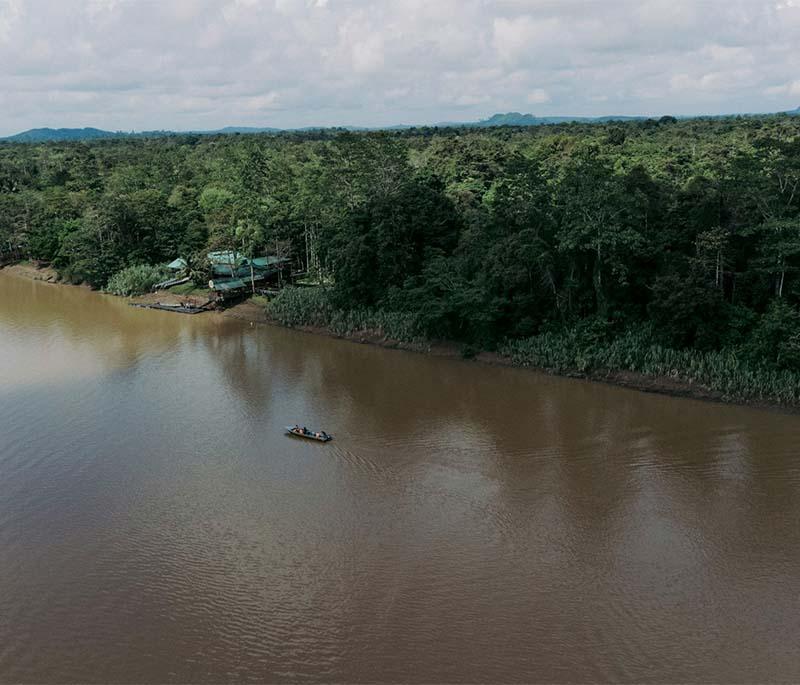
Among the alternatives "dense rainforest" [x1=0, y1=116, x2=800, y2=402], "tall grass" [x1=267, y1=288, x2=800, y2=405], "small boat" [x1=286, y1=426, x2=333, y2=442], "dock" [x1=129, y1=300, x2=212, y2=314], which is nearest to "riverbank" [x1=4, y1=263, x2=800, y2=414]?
"tall grass" [x1=267, y1=288, x2=800, y2=405]

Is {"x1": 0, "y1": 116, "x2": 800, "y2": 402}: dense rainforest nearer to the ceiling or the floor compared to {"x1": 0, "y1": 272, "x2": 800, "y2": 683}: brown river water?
nearer to the ceiling

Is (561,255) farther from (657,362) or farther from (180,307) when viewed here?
→ (180,307)

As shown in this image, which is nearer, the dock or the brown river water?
the brown river water

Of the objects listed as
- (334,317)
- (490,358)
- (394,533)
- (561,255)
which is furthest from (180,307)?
(394,533)

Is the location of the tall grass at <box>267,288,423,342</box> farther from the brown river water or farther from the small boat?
the small boat

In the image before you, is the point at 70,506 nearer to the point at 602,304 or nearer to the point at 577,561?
the point at 577,561

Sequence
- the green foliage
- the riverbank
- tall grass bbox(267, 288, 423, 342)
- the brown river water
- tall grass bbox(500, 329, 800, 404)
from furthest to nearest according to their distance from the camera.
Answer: the green foliage → tall grass bbox(267, 288, 423, 342) → the riverbank → tall grass bbox(500, 329, 800, 404) → the brown river water

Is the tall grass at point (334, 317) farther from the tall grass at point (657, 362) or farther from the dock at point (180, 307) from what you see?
the tall grass at point (657, 362)

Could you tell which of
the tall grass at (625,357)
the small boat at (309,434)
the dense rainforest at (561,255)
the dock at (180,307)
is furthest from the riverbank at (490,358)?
the small boat at (309,434)
